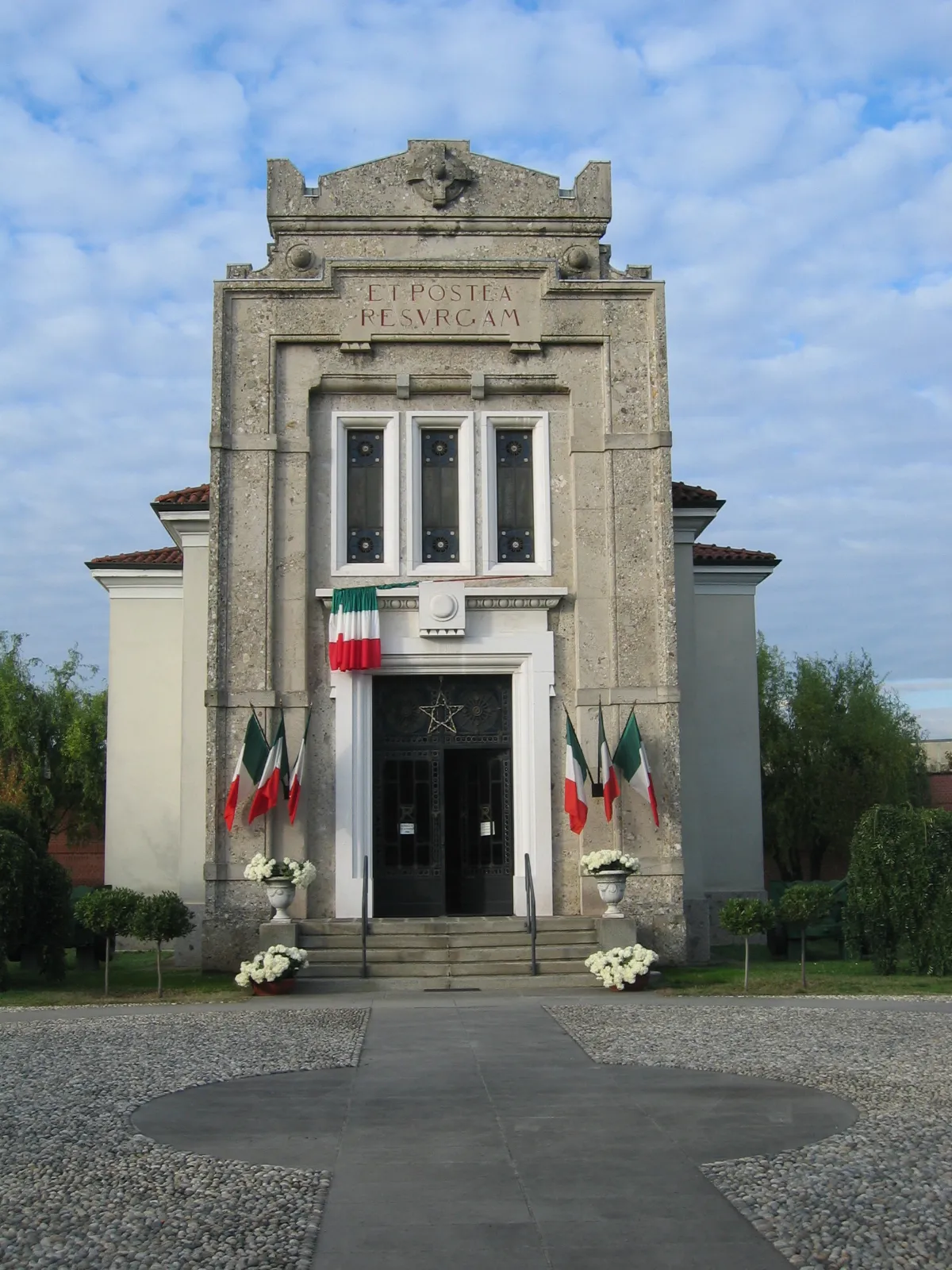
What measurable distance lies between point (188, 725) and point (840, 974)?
1057 centimetres

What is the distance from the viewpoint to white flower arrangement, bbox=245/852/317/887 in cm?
1714

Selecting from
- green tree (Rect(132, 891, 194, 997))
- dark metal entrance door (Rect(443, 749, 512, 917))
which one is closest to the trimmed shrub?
dark metal entrance door (Rect(443, 749, 512, 917))

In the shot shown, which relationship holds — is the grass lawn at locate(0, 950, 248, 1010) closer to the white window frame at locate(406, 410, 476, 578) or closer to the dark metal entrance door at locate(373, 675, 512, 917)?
the dark metal entrance door at locate(373, 675, 512, 917)

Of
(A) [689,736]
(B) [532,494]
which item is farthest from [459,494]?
(A) [689,736]

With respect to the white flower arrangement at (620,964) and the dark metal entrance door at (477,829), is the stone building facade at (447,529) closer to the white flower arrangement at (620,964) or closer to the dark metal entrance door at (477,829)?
the dark metal entrance door at (477,829)

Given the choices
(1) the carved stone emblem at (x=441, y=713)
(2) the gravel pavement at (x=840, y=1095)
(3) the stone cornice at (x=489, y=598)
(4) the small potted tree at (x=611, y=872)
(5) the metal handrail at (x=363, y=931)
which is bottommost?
(2) the gravel pavement at (x=840, y=1095)

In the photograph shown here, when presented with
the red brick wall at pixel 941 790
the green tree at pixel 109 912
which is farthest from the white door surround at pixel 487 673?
the red brick wall at pixel 941 790

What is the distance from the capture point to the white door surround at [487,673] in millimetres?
18281

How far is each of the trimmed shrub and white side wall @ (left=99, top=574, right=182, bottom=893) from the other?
39.2 feet

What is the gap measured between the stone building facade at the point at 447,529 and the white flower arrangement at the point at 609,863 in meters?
0.75

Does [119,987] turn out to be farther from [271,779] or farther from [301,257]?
[301,257]

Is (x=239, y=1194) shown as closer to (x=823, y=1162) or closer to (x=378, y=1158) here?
(x=378, y=1158)

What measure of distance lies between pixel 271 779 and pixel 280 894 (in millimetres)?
1484

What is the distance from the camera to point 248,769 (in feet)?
57.8
